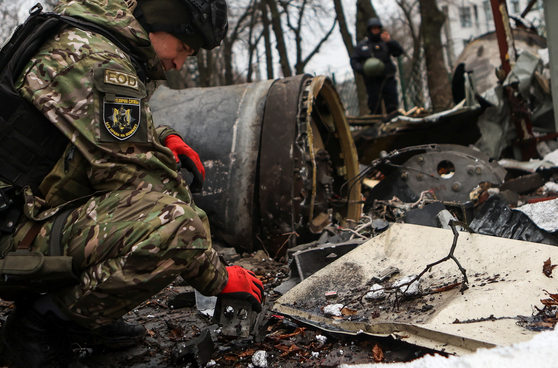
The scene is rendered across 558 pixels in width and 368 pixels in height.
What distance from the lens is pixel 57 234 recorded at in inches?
62.2

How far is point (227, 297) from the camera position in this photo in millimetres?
1798

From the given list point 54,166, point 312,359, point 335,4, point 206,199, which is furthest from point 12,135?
point 335,4

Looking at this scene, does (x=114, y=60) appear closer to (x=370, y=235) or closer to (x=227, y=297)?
(x=227, y=297)

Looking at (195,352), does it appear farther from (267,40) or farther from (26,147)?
(267,40)

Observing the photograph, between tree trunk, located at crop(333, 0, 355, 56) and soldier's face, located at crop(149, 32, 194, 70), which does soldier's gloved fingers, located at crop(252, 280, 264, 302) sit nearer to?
soldier's face, located at crop(149, 32, 194, 70)

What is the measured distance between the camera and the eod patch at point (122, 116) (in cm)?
155

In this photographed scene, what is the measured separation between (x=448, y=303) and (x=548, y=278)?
0.38 metres

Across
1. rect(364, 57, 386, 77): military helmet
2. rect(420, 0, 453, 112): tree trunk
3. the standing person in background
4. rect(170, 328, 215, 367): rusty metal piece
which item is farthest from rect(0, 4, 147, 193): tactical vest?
rect(420, 0, 453, 112): tree trunk

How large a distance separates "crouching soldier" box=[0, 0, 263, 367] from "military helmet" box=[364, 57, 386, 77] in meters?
6.10

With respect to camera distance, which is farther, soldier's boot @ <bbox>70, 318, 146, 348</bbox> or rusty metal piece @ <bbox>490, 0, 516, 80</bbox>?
rusty metal piece @ <bbox>490, 0, 516, 80</bbox>

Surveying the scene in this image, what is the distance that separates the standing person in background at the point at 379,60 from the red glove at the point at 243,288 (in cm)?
614

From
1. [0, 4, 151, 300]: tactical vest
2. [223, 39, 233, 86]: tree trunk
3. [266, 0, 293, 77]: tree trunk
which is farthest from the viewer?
[223, 39, 233, 86]: tree trunk

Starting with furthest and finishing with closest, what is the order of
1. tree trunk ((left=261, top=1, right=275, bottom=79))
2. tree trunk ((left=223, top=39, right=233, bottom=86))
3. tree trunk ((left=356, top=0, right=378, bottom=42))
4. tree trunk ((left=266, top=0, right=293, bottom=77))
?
tree trunk ((left=223, top=39, right=233, bottom=86)) → tree trunk ((left=261, top=1, right=275, bottom=79)) → tree trunk ((left=266, top=0, right=293, bottom=77)) → tree trunk ((left=356, top=0, right=378, bottom=42))

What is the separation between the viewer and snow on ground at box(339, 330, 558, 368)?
3.95 feet
